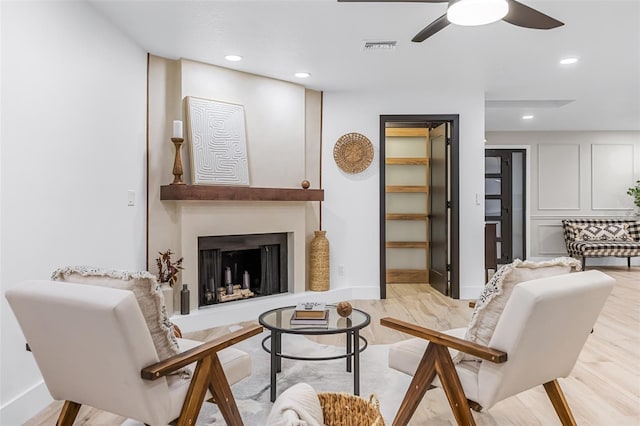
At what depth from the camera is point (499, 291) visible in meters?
1.73

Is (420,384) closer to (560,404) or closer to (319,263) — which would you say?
(560,404)

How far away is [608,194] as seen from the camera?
784 centimetres

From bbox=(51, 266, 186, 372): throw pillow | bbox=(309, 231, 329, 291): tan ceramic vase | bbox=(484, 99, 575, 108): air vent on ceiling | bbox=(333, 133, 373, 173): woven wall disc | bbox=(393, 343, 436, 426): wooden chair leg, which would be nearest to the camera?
bbox=(51, 266, 186, 372): throw pillow

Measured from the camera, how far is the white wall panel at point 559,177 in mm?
7824

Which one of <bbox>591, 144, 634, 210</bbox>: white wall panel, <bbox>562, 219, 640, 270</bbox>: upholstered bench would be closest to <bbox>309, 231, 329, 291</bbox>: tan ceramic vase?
<bbox>562, 219, 640, 270</bbox>: upholstered bench

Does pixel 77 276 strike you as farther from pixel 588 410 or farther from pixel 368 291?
pixel 368 291

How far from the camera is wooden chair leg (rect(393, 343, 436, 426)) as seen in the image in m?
1.83

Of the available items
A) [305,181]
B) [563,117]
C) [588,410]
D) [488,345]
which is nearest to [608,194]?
[563,117]

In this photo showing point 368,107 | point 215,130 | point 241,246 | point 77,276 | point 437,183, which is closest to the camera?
point 77,276

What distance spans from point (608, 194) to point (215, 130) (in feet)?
23.9

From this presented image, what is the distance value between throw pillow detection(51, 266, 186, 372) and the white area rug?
70 cm

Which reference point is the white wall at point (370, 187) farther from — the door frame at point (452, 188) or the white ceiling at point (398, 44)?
the white ceiling at point (398, 44)

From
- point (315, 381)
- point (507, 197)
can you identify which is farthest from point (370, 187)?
point (507, 197)

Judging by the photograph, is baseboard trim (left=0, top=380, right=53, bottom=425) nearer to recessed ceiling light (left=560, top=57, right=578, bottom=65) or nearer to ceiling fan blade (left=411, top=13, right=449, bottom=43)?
ceiling fan blade (left=411, top=13, right=449, bottom=43)
